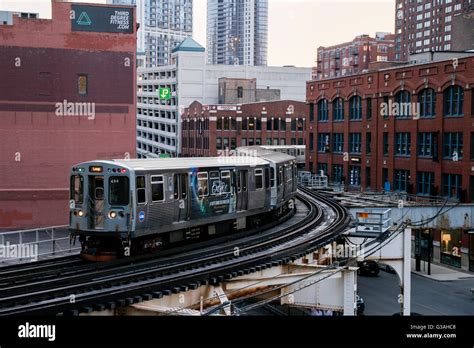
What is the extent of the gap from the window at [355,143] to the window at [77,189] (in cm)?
3260

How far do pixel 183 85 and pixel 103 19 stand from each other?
55.8 m

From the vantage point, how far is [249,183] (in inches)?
886

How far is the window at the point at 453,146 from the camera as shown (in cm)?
3628

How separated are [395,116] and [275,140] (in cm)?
3124

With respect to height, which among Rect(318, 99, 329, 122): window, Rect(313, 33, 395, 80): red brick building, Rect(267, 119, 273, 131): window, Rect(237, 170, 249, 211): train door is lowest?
Rect(237, 170, 249, 211): train door

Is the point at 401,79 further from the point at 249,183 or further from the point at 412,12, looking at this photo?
the point at 412,12

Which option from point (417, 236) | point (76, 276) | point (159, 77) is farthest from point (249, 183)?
point (159, 77)

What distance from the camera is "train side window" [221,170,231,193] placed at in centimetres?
2084

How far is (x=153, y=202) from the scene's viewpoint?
56.4 feet

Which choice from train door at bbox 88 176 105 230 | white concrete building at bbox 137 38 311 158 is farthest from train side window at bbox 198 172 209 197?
white concrete building at bbox 137 38 311 158

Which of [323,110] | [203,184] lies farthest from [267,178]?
[323,110]

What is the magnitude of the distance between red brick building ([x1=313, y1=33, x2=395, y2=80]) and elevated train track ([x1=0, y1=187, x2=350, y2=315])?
114 metres

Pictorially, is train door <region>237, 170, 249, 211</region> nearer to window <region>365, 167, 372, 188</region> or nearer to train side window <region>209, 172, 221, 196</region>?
train side window <region>209, 172, 221, 196</region>

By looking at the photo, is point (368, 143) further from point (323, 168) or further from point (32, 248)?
point (32, 248)
